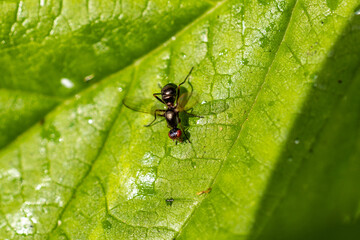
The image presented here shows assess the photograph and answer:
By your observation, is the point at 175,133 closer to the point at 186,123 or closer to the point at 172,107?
the point at 186,123

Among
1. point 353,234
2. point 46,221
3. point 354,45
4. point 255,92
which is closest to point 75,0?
point 255,92

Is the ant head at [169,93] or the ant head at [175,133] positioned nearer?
the ant head at [175,133]

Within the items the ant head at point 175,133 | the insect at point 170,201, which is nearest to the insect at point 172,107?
the ant head at point 175,133

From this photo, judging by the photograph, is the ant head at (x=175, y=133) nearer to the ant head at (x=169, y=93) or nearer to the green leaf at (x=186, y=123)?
the green leaf at (x=186, y=123)

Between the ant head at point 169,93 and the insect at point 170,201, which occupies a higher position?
the ant head at point 169,93

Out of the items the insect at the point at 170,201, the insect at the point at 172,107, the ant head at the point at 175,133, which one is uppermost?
the insect at the point at 172,107

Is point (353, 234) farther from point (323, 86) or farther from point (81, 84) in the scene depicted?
point (81, 84)

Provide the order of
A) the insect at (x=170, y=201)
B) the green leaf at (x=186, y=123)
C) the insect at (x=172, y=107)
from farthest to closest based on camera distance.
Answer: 1. the insect at (x=172, y=107)
2. the insect at (x=170, y=201)
3. the green leaf at (x=186, y=123)
